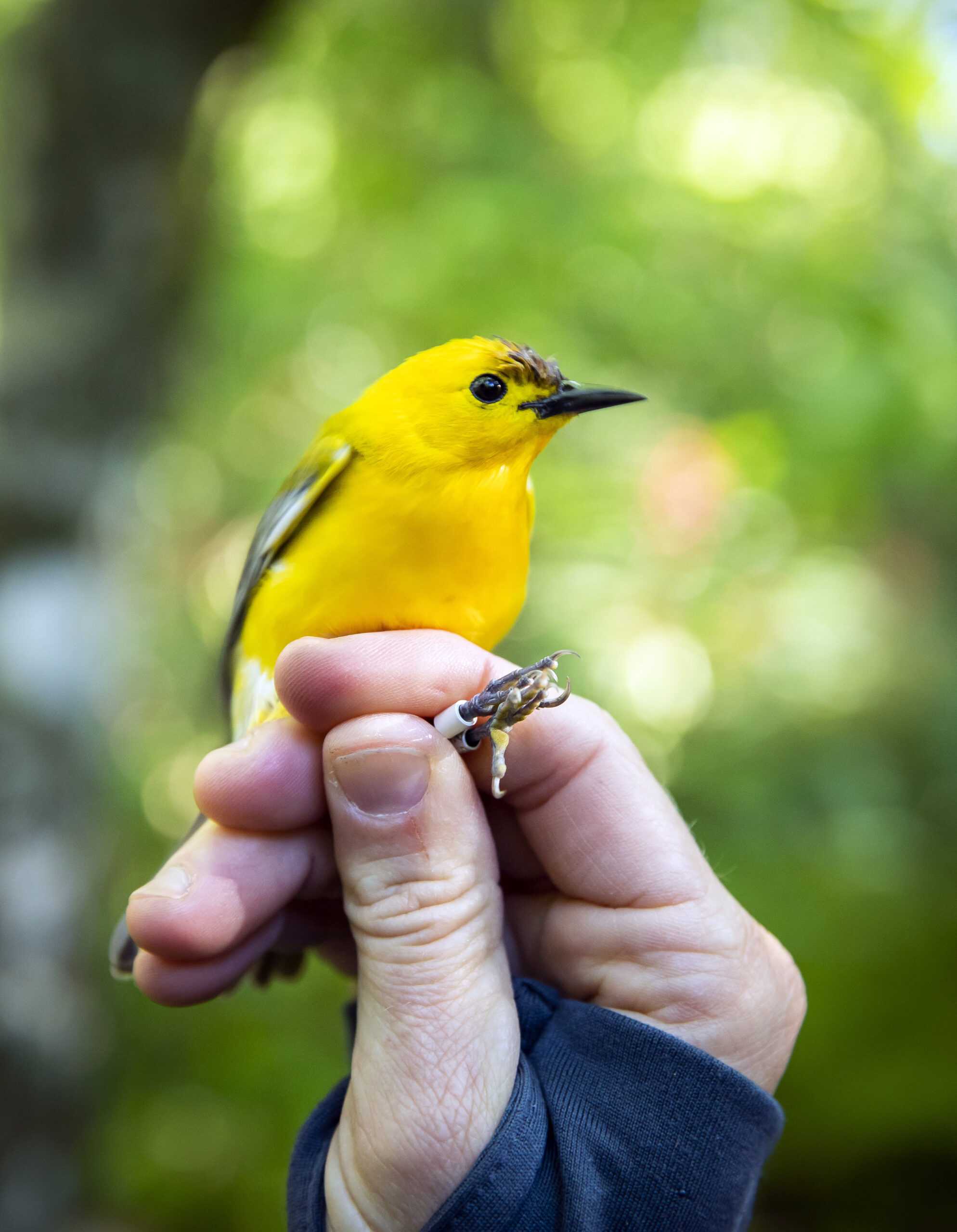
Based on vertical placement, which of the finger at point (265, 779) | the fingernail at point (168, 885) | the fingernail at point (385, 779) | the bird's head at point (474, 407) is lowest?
the fingernail at point (168, 885)

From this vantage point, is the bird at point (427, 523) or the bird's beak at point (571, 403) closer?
the bird at point (427, 523)

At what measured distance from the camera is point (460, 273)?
16.6 ft

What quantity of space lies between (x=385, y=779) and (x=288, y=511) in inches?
32.6

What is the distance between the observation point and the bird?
195 cm

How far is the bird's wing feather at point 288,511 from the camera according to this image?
86.4 inches

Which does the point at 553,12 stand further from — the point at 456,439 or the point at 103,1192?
the point at 103,1192

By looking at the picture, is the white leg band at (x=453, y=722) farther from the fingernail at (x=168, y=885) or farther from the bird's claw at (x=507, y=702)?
the fingernail at (x=168, y=885)

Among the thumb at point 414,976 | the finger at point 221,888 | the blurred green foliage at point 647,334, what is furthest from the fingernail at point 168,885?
the blurred green foliage at point 647,334

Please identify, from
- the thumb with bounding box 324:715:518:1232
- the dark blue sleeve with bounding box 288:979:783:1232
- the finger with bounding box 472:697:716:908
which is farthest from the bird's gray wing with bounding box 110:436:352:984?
the dark blue sleeve with bounding box 288:979:783:1232

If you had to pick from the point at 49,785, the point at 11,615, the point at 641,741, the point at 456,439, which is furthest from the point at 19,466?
the point at 641,741

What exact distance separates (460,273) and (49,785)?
3.47 m

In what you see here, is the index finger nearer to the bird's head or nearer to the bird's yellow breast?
the bird's yellow breast

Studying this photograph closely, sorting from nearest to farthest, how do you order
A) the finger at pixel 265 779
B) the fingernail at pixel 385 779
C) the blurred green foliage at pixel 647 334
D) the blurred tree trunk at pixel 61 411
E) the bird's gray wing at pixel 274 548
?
the fingernail at pixel 385 779, the finger at pixel 265 779, the bird's gray wing at pixel 274 548, the blurred tree trunk at pixel 61 411, the blurred green foliage at pixel 647 334

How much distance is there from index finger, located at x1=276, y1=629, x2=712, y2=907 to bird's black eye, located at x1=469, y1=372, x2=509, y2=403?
618mm
